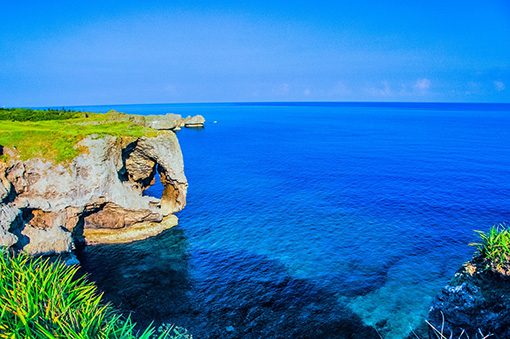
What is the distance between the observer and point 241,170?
66.3 meters

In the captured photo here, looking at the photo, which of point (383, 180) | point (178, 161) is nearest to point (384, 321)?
point (178, 161)

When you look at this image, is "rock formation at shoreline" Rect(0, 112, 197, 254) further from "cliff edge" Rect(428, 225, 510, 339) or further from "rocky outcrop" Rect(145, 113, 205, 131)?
"rocky outcrop" Rect(145, 113, 205, 131)

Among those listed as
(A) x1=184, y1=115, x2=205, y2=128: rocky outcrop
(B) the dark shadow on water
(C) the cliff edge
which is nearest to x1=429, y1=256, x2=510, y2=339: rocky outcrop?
(C) the cliff edge

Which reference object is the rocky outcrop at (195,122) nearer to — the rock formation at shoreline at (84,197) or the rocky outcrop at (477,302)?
the rock formation at shoreline at (84,197)

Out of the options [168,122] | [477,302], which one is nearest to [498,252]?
[477,302]

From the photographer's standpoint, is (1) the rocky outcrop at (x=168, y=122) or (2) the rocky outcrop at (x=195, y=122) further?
(2) the rocky outcrop at (x=195, y=122)

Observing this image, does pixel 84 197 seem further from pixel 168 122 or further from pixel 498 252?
pixel 168 122

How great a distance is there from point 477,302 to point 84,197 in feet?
109

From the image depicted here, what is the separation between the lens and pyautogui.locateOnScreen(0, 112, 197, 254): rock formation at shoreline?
28.7 metres

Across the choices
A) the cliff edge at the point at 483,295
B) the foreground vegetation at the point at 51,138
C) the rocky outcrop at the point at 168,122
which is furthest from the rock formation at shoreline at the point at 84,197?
the rocky outcrop at the point at 168,122

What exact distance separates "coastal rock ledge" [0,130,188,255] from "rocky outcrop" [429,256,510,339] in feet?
97.4

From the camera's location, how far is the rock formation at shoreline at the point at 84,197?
28703mm

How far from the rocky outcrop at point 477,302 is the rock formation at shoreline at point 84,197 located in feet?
97.6

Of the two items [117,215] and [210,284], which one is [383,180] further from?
[117,215]
